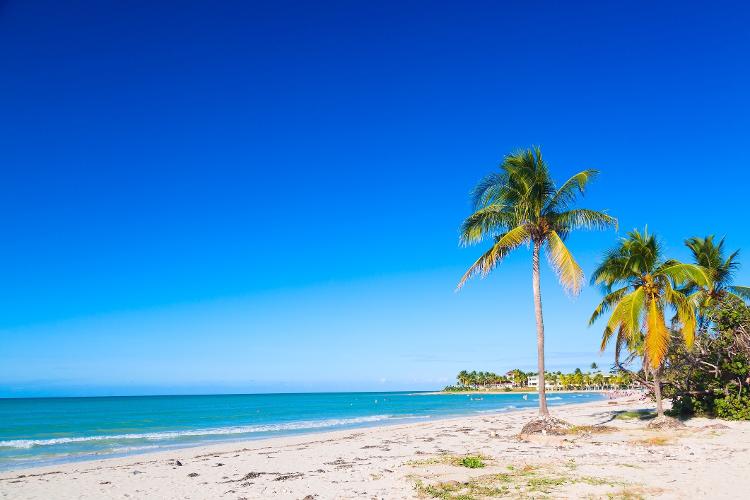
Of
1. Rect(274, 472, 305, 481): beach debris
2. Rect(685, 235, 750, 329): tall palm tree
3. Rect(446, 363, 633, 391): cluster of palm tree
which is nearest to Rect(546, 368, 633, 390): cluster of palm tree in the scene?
Rect(446, 363, 633, 391): cluster of palm tree

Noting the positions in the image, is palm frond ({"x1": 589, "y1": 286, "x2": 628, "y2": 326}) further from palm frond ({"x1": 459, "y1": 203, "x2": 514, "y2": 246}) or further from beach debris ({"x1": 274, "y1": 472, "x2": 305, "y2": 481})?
beach debris ({"x1": 274, "y1": 472, "x2": 305, "y2": 481})

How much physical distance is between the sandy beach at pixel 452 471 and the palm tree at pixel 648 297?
9.16 feet

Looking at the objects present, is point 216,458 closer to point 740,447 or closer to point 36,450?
point 36,450

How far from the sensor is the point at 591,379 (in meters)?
145

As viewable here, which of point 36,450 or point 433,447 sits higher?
point 433,447

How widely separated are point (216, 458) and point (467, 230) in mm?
11498

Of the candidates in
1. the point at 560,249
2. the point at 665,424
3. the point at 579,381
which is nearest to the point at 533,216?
the point at 560,249

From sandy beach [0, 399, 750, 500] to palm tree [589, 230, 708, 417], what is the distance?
9.16ft

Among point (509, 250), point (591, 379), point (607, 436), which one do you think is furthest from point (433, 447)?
point (591, 379)

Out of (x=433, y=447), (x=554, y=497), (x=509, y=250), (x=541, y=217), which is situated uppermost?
(x=541, y=217)

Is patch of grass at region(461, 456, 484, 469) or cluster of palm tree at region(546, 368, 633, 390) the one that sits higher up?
patch of grass at region(461, 456, 484, 469)

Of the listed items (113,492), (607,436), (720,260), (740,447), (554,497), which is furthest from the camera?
(720,260)

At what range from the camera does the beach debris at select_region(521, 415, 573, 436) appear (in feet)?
50.6

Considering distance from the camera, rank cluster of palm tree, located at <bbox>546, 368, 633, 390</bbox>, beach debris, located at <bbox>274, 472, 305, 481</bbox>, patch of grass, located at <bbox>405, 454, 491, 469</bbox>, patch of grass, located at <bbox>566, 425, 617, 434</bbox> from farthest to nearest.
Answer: cluster of palm tree, located at <bbox>546, 368, 633, 390</bbox> < patch of grass, located at <bbox>566, 425, 617, 434</bbox> < beach debris, located at <bbox>274, 472, 305, 481</bbox> < patch of grass, located at <bbox>405, 454, 491, 469</bbox>
